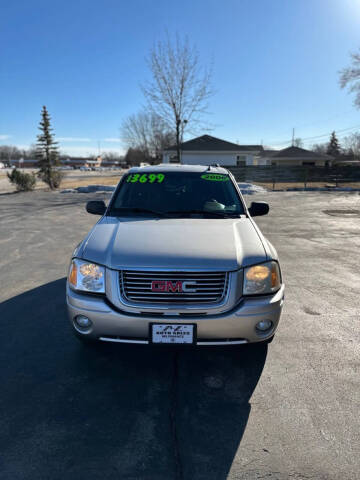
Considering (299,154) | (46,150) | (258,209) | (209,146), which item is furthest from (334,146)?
(258,209)

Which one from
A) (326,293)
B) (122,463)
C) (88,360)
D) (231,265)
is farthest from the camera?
(326,293)

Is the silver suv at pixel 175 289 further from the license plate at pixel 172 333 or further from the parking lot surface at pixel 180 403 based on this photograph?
the parking lot surface at pixel 180 403

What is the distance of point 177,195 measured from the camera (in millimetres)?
3982

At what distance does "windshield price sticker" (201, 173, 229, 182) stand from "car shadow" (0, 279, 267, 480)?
7.19ft

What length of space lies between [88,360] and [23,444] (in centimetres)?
97

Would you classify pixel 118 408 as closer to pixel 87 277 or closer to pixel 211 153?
pixel 87 277

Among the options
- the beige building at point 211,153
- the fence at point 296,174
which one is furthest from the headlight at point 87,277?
the beige building at point 211,153

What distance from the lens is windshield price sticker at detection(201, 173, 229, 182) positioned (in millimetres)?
4254

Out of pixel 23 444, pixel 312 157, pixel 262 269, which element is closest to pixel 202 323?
pixel 262 269

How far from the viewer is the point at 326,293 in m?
4.71

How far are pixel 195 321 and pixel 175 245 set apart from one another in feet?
2.19

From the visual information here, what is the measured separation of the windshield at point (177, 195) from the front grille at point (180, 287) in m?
1.26

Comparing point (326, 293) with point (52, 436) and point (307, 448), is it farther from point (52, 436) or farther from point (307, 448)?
point (52, 436)

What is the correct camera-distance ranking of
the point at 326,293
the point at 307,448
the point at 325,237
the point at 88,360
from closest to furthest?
the point at 307,448, the point at 88,360, the point at 326,293, the point at 325,237
